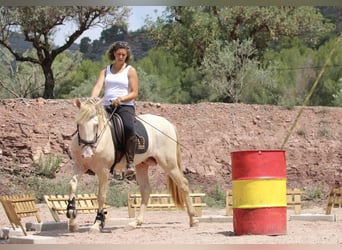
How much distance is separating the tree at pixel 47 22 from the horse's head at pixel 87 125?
16.1m

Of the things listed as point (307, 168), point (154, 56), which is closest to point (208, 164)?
point (307, 168)

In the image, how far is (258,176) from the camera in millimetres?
8953

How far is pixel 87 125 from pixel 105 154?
54 centimetres

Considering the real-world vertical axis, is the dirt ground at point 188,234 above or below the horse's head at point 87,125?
below

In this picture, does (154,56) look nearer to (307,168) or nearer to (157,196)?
(307,168)

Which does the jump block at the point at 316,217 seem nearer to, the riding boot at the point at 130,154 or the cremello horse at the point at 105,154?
the cremello horse at the point at 105,154

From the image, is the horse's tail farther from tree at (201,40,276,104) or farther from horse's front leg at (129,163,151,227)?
tree at (201,40,276,104)

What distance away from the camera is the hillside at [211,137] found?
20.1 metres

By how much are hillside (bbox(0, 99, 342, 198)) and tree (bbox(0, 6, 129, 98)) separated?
170 inches

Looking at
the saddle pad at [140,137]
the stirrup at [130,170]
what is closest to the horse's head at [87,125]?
the stirrup at [130,170]

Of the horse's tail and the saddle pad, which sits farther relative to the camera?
the horse's tail

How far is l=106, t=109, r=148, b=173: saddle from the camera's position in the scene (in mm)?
10008

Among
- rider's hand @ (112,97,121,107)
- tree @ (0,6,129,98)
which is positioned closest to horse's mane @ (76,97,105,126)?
rider's hand @ (112,97,121,107)

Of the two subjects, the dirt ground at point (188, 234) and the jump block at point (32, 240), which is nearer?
the jump block at point (32, 240)
